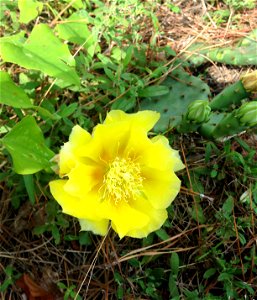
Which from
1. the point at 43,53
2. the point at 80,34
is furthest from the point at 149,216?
the point at 80,34

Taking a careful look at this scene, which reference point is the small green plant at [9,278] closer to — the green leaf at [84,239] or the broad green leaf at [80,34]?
the green leaf at [84,239]

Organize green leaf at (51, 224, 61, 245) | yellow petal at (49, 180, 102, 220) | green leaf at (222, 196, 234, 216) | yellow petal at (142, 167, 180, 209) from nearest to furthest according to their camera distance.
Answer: yellow petal at (49, 180, 102, 220) → yellow petal at (142, 167, 180, 209) → green leaf at (51, 224, 61, 245) → green leaf at (222, 196, 234, 216)

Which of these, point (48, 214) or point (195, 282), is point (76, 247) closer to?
point (48, 214)

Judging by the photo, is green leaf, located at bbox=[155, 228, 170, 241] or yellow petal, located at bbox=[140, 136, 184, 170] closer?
yellow petal, located at bbox=[140, 136, 184, 170]

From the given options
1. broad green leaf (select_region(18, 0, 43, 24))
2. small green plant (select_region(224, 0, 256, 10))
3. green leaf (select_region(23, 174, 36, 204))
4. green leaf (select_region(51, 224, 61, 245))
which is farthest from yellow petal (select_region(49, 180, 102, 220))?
small green plant (select_region(224, 0, 256, 10))

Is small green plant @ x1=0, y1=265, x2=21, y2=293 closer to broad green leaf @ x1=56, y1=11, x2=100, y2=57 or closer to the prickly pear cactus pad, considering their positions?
the prickly pear cactus pad

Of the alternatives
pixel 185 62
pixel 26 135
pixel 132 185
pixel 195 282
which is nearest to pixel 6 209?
pixel 26 135

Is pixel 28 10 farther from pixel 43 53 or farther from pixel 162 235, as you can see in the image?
pixel 162 235
